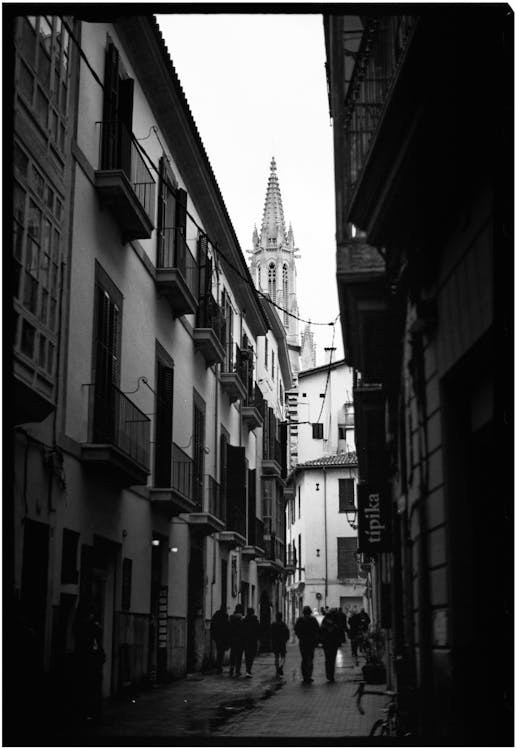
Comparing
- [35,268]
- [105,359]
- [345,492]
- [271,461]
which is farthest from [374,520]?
[345,492]

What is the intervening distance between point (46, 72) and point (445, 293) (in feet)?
22.1

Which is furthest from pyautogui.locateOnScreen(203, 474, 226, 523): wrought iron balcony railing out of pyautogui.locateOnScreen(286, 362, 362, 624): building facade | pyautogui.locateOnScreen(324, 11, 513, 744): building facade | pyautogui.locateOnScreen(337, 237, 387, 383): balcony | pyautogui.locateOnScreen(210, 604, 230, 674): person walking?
pyautogui.locateOnScreen(286, 362, 362, 624): building facade

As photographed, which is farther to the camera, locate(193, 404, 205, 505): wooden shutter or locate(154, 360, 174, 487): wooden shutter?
locate(193, 404, 205, 505): wooden shutter

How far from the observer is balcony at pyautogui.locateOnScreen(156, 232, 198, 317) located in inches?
790

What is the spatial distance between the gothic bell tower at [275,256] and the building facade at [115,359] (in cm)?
9148

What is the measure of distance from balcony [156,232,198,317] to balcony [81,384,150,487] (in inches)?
134

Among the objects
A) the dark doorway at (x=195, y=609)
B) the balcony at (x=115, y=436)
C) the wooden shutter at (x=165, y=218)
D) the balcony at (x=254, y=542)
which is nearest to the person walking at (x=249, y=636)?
the dark doorway at (x=195, y=609)

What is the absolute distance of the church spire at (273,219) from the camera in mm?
120500


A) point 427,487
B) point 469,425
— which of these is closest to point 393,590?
point 427,487

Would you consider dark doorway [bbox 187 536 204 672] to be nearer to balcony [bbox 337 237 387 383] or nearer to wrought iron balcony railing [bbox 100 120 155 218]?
wrought iron balcony railing [bbox 100 120 155 218]

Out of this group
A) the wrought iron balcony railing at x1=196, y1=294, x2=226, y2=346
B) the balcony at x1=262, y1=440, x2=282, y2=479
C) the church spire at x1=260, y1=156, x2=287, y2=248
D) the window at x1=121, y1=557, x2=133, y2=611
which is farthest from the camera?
the church spire at x1=260, y1=156, x2=287, y2=248

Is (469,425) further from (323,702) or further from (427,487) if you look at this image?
(323,702)

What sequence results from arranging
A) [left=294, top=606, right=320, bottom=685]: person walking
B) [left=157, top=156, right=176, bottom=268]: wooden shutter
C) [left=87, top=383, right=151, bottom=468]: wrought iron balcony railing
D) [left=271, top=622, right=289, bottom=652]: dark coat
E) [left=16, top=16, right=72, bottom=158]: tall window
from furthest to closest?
[left=271, top=622, right=289, bottom=652]: dark coat → [left=294, top=606, right=320, bottom=685]: person walking → [left=157, top=156, right=176, bottom=268]: wooden shutter → [left=87, top=383, right=151, bottom=468]: wrought iron balcony railing → [left=16, top=16, right=72, bottom=158]: tall window

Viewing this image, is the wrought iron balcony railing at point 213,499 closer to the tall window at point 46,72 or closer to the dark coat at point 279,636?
the dark coat at point 279,636
